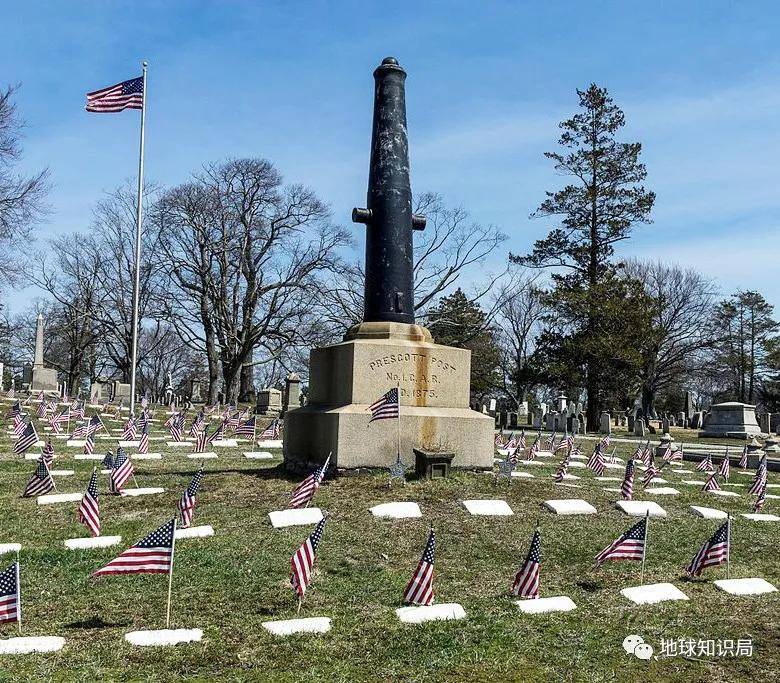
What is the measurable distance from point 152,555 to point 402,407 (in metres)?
5.65

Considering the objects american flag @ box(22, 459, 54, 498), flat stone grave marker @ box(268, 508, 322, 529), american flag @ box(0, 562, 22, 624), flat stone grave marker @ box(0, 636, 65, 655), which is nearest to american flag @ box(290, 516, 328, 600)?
flat stone grave marker @ box(0, 636, 65, 655)

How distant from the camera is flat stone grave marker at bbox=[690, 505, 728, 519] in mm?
9258

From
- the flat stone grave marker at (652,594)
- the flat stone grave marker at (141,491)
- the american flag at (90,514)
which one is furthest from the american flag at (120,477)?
the flat stone grave marker at (652,594)

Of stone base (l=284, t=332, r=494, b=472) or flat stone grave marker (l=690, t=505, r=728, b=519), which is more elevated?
stone base (l=284, t=332, r=494, b=472)

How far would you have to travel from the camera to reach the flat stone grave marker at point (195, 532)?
24.9 feet

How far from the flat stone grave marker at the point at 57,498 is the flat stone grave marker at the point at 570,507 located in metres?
5.98

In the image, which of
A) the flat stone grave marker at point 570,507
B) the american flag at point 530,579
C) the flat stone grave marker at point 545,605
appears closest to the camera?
the flat stone grave marker at point 545,605

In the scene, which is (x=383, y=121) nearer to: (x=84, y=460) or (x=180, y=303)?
(x=84, y=460)

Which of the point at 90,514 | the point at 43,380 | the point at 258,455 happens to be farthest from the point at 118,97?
the point at 43,380

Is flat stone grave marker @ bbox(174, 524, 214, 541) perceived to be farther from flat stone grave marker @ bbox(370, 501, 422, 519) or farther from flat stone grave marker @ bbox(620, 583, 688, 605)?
flat stone grave marker @ bbox(620, 583, 688, 605)

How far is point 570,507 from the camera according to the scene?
8922 millimetres

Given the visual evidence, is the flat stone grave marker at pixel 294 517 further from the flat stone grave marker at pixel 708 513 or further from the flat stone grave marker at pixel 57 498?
the flat stone grave marker at pixel 708 513

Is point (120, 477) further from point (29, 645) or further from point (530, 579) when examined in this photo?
point (530, 579)

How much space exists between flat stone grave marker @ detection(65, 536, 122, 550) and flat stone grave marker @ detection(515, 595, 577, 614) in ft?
13.5
